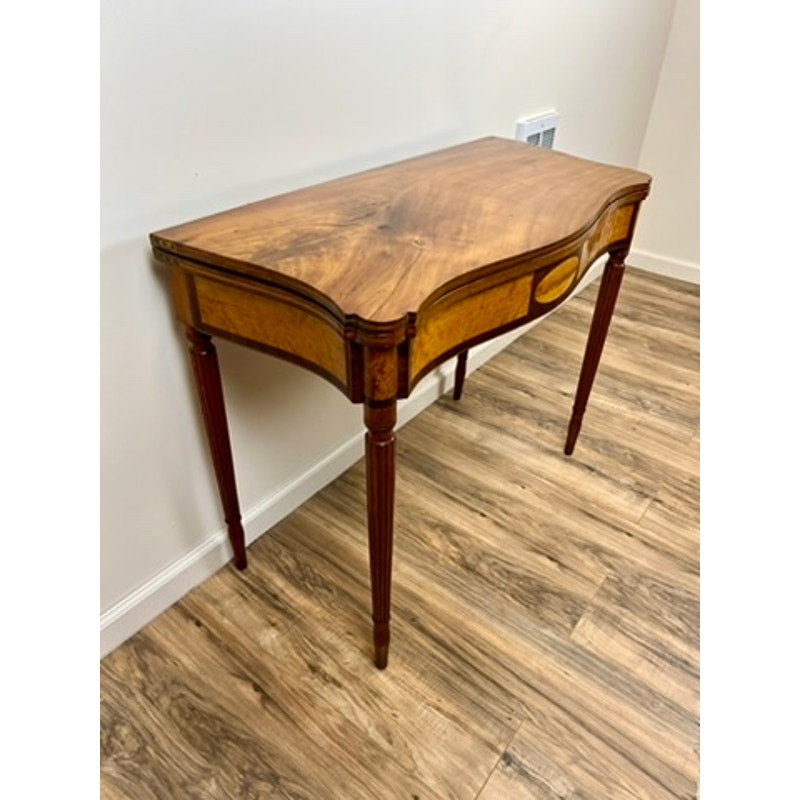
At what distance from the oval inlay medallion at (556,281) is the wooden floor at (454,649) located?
0.62 m

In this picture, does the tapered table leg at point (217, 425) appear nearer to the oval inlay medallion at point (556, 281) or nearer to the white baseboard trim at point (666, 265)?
the oval inlay medallion at point (556, 281)

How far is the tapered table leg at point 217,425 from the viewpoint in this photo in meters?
1.01

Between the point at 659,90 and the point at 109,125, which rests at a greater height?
→ the point at 109,125

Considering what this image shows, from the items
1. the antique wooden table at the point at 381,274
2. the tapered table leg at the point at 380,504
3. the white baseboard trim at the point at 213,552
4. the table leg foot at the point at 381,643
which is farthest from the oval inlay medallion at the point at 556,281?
the white baseboard trim at the point at 213,552

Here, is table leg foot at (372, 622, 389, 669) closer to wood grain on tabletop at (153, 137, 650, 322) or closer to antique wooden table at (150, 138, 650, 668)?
antique wooden table at (150, 138, 650, 668)

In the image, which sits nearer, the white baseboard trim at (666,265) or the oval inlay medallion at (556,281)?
the oval inlay medallion at (556,281)

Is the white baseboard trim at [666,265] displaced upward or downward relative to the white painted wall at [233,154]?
downward

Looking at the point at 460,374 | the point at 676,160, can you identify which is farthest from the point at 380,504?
the point at 676,160

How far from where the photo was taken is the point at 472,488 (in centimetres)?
155

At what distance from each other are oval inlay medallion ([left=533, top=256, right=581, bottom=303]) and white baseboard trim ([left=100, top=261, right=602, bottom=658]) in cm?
→ 72
